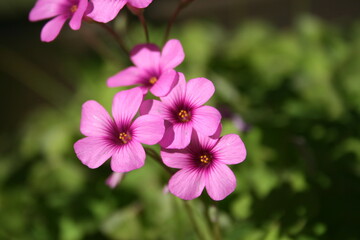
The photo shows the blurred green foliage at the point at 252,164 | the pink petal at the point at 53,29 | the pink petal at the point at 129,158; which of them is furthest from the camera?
the blurred green foliage at the point at 252,164

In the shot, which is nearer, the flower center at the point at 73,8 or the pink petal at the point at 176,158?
the pink petal at the point at 176,158

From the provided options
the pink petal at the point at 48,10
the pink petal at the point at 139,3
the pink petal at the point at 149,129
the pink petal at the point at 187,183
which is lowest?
the pink petal at the point at 187,183

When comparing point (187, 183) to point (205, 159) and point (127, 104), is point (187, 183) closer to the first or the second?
point (205, 159)

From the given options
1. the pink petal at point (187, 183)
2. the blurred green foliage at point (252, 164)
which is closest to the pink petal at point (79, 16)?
the pink petal at point (187, 183)

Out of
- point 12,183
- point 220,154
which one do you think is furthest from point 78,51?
point 220,154

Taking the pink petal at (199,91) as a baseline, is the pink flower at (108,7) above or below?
above

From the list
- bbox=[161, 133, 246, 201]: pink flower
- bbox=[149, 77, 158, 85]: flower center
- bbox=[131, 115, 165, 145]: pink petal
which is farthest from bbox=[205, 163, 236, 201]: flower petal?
bbox=[149, 77, 158, 85]: flower center

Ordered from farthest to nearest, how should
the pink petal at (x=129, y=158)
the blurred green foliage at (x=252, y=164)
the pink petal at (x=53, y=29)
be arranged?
the blurred green foliage at (x=252, y=164)
the pink petal at (x=53, y=29)
the pink petal at (x=129, y=158)

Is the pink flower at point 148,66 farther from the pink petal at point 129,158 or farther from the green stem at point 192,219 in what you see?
the green stem at point 192,219
